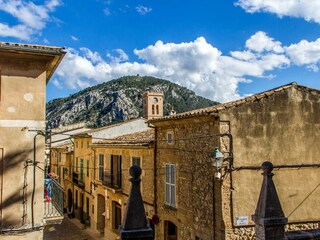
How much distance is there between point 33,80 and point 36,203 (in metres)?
3.53

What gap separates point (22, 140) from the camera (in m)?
9.17

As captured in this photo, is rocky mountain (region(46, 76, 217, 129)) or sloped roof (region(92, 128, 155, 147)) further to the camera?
rocky mountain (region(46, 76, 217, 129))

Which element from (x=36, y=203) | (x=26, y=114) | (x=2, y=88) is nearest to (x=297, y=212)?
(x=36, y=203)

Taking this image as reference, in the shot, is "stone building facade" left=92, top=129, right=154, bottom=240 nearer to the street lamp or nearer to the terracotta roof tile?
the terracotta roof tile

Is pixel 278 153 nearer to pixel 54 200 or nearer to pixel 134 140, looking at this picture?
pixel 54 200

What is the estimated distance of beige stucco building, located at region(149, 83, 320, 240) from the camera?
11.0 m

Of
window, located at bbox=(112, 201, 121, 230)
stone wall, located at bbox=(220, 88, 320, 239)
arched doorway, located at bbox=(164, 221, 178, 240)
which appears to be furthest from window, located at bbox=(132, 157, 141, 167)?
stone wall, located at bbox=(220, 88, 320, 239)

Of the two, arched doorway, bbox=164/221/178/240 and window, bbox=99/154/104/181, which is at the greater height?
window, bbox=99/154/104/181

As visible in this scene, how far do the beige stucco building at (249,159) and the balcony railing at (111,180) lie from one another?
7.91 meters

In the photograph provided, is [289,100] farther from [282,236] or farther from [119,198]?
[119,198]

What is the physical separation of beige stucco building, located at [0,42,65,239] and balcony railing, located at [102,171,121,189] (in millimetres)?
10965

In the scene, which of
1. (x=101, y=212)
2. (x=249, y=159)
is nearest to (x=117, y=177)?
(x=101, y=212)

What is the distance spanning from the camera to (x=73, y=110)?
86.6m

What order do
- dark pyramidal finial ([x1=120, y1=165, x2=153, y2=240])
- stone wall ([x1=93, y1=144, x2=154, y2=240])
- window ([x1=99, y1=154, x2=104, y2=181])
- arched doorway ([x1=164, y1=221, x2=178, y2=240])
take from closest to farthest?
dark pyramidal finial ([x1=120, y1=165, x2=153, y2=240]) < arched doorway ([x1=164, y1=221, x2=178, y2=240]) < stone wall ([x1=93, y1=144, x2=154, y2=240]) < window ([x1=99, y1=154, x2=104, y2=181])
